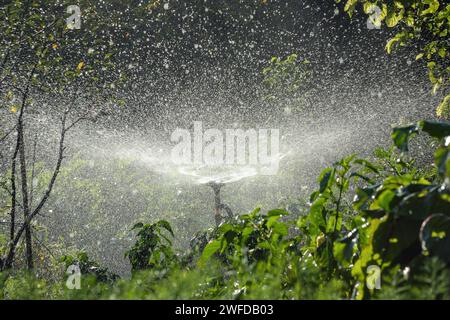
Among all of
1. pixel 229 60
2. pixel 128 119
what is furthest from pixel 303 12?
pixel 128 119

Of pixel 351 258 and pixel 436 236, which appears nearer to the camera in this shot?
pixel 436 236

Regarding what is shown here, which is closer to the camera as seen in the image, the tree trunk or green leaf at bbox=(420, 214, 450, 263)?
green leaf at bbox=(420, 214, 450, 263)

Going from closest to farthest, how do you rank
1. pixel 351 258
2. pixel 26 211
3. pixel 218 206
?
1. pixel 351 258
2. pixel 26 211
3. pixel 218 206

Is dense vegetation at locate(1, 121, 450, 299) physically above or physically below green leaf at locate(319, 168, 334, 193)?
below

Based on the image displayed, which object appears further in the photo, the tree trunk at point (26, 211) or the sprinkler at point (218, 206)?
the sprinkler at point (218, 206)

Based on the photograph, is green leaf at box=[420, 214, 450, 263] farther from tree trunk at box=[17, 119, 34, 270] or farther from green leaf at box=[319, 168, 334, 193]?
tree trunk at box=[17, 119, 34, 270]

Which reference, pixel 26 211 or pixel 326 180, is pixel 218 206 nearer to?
pixel 26 211

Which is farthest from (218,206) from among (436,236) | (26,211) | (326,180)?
(436,236)

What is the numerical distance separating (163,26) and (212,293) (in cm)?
1072

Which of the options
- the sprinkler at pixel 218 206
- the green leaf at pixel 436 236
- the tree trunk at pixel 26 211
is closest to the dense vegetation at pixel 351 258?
the green leaf at pixel 436 236

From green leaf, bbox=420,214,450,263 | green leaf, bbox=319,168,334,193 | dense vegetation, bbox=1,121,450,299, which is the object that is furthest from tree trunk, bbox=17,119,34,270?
green leaf, bbox=420,214,450,263

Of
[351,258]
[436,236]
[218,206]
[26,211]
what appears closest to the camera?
[436,236]

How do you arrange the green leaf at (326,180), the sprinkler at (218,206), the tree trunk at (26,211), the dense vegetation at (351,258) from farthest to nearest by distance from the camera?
the sprinkler at (218,206)
the tree trunk at (26,211)
the green leaf at (326,180)
the dense vegetation at (351,258)

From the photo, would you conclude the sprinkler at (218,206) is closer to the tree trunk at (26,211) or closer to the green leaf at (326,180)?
the tree trunk at (26,211)
